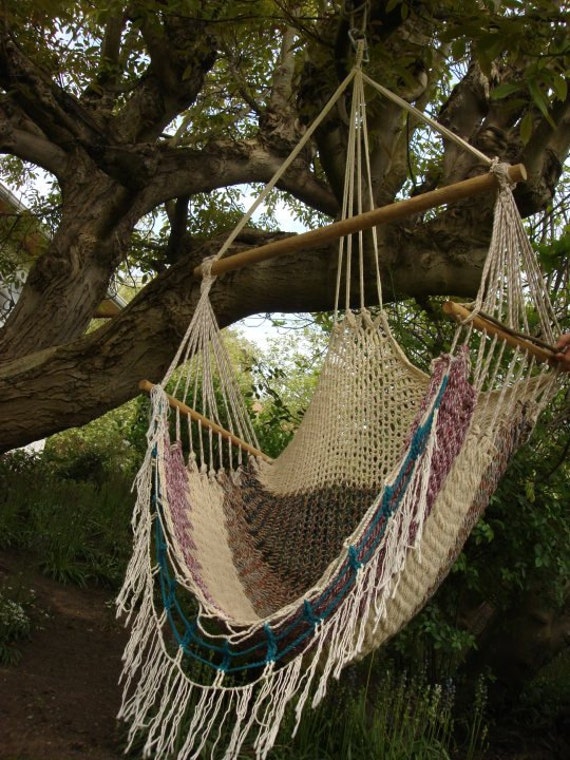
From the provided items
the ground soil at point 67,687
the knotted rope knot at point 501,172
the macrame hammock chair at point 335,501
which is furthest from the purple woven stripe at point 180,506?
the knotted rope knot at point 501,172

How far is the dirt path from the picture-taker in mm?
1854

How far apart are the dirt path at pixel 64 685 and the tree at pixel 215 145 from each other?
0.66 metres

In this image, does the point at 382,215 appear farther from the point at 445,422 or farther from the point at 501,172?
the point at 445,422

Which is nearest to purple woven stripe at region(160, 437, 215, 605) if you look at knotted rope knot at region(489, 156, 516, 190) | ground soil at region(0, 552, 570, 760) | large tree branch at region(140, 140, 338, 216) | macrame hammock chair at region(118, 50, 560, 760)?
macrame hammock chair at region(118, 50, 560, 760)

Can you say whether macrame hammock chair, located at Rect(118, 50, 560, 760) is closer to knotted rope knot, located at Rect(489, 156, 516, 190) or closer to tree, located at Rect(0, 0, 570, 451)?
knotted rope knot, located at Rect(489, 156, 516, 190)

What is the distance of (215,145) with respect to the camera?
333 cm

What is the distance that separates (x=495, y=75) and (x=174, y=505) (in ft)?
6.37

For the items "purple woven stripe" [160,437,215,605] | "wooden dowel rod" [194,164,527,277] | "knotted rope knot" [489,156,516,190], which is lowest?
"purple woven stripe" [160,437,215,605]

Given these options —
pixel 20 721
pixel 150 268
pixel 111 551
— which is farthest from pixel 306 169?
pixel 20 721

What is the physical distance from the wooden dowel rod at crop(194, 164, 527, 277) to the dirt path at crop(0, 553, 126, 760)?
3.90 feet

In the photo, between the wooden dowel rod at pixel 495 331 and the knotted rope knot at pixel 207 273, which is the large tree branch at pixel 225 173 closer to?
the knotted rope knot at pixel 207 273

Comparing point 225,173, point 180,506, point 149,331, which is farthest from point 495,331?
point 225,173

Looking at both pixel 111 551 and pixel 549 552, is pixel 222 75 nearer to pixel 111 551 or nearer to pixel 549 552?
pixel 111 551

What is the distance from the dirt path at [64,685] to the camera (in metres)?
1.85
